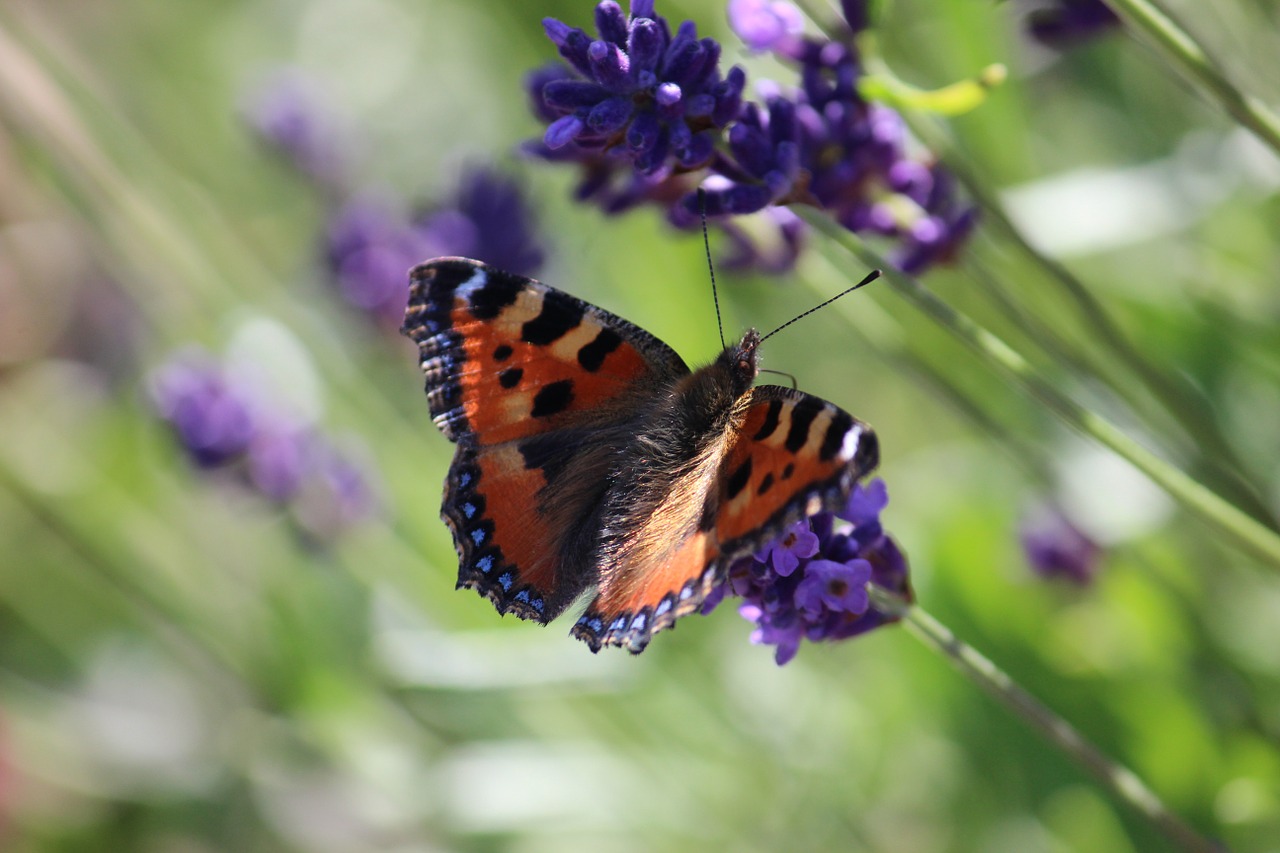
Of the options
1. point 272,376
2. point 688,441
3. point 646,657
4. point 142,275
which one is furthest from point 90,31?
point 688,441

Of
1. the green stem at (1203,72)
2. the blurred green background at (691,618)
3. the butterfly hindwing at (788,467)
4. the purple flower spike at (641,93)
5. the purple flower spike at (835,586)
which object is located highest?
the green stem at (1203,72)

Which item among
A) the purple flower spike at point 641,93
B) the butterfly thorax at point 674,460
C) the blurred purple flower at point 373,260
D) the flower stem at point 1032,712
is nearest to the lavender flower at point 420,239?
the blurred purple flower at point 373,260

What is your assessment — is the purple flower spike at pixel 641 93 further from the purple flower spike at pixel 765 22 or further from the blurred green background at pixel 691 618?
the blurred green background at pixel 691 618

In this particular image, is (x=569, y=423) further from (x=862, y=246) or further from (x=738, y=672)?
(x=738, y=672)

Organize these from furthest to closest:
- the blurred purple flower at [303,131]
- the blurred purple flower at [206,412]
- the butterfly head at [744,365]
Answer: the blurred purple flower at [303,131] < the blurred purple flower at [206,412] < the butterfly head at [744,365]

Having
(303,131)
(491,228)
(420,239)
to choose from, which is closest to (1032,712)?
(491,228)

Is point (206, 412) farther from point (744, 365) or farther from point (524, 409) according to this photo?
point (744, 365)
